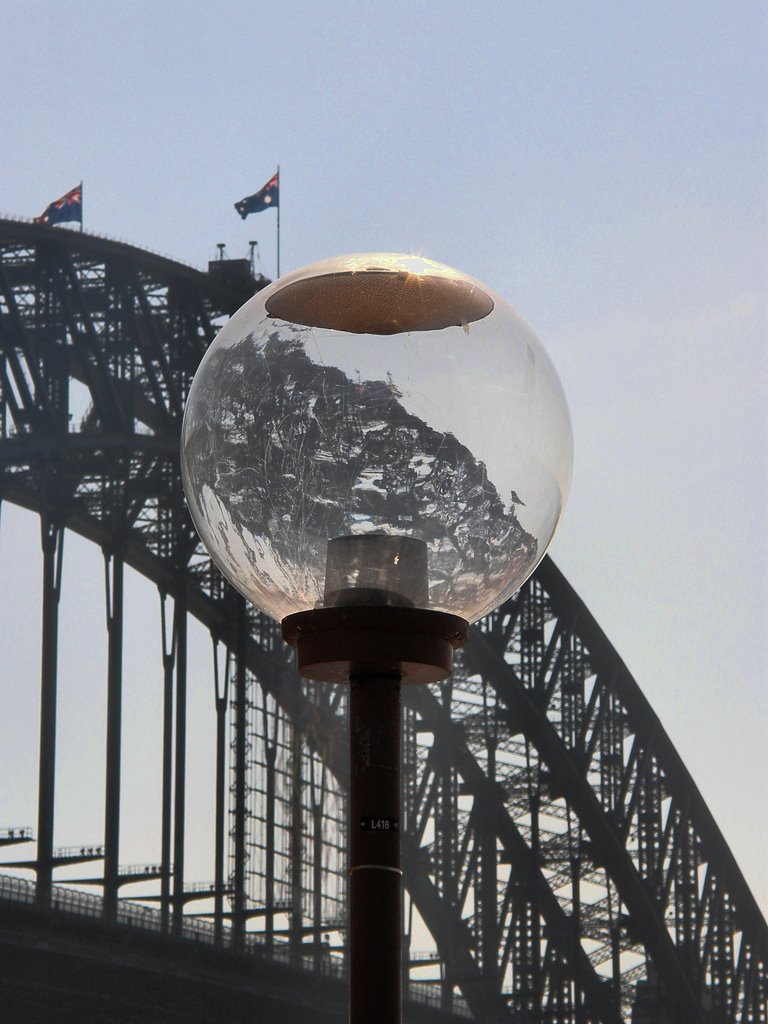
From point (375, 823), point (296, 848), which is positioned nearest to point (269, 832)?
point (296, 848)

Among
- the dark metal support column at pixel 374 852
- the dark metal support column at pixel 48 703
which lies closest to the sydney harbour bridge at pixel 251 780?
the dark metal support column at pixel 48 703

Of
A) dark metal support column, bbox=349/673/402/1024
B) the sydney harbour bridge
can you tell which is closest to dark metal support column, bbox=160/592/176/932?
the sydney harbour bridge

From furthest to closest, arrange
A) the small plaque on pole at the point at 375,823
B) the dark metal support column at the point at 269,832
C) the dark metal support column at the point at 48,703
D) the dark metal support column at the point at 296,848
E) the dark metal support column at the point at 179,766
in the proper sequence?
1. the dark metal support column at the point at 296,848
2. the dark metal support column at the point at 269,832
3. the dark metal support column at the point at 179,766
4. the dark metal support column at the point at 48,703
5. the small plaque on pole at the point at 375,823

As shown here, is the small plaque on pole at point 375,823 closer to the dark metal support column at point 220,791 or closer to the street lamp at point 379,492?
the street lamp at point 379,492

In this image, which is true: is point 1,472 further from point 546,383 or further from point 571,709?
point 546,383

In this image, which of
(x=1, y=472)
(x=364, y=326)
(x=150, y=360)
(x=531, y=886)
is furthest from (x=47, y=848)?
(x=364, y=326)

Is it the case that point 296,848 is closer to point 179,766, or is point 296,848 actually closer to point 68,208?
point 179,766
